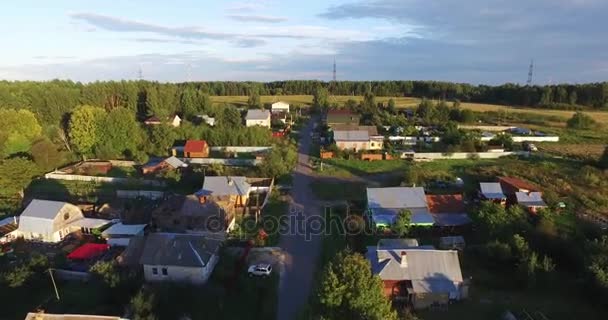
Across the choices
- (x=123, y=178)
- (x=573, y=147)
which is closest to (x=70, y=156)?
(x=123, y=178)

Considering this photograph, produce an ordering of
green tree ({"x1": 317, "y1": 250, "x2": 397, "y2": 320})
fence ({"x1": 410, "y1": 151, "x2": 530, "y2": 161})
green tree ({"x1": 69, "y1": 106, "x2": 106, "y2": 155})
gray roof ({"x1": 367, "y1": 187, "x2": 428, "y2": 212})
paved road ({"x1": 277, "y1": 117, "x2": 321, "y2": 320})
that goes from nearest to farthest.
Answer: green tree ({"x1": 317, "y1": 250, "x2": 397, "y2": 320}), paved road ({"x1": 277, "y1": 117, "x2": 321, "y2": 320}), gray roof ({"x1": 367, "y1": 187, "x2": 428, "y2": 212}), fence ({"x1": 410, "y1": 151, "x2": 530, "y2": 161}), green tree ({"x1": 69, "y1": 106, "x2": 106, "y2": 155})

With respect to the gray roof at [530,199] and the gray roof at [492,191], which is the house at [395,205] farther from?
the gray roof at [530,199]

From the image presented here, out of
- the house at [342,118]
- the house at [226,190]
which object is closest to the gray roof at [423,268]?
the house at [226,190]

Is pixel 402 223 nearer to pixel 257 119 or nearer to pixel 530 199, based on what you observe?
pixel 530 199

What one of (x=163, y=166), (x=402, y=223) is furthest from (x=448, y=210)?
(x=163, y=166)

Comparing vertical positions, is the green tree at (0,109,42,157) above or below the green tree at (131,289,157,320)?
above

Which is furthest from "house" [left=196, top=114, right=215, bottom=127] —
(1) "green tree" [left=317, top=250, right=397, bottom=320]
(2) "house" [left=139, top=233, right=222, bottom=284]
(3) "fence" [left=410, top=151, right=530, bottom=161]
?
(1) "green tree" [left=317, top=250, right=397, bottom=320]

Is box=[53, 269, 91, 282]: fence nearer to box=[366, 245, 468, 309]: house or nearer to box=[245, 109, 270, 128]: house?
box=[366, 245, 468, 309]: house

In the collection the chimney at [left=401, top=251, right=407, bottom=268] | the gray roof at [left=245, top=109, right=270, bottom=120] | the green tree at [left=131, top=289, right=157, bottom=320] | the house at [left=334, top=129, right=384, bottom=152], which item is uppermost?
the gray roof at [left=245, top=109, right=270, bottom=120]
